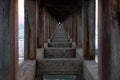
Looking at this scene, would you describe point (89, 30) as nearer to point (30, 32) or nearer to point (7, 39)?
point (30, 32)

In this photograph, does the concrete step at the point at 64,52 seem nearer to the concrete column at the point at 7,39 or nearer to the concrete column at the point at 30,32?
the concrete column at the point at 30,32

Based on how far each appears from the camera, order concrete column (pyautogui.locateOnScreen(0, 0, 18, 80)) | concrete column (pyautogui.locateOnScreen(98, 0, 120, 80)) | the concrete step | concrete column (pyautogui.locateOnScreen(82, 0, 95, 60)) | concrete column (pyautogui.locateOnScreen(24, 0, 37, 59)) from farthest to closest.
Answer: the concrete step
concrete column (pyautogui.locateOnScreen(24, 0, 37, 59))
concrete column (pyautogui.locateOnScreen(82, 0, 95, 60))
concrete column (pyautogui.locateOnScreen(0, 0, 18, 80))
concrete column (pyautogui.locateOnScreen(98, 0, 120, 80))

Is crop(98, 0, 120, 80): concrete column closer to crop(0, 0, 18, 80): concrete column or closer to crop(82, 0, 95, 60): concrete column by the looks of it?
crop(0, 0, 18, 80): concrete column

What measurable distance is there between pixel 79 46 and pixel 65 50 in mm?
1336

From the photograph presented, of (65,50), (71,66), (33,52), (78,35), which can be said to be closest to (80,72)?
(71,66)

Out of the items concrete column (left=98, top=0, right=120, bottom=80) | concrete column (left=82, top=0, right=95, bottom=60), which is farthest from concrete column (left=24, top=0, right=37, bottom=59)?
concrete column (left=98, top=0, right=120, bottom=80)

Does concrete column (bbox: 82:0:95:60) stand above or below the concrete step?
above

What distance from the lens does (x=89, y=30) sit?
1166 centimetres

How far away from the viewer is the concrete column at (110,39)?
16.5 ft

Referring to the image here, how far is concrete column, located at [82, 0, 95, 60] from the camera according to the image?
38.0 feet

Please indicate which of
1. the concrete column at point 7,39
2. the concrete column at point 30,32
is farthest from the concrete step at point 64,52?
the concrete column at point 7,39

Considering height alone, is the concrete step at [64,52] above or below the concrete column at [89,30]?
below

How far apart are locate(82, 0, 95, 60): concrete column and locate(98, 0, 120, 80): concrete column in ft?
19.3

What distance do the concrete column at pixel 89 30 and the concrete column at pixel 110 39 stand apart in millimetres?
5892
